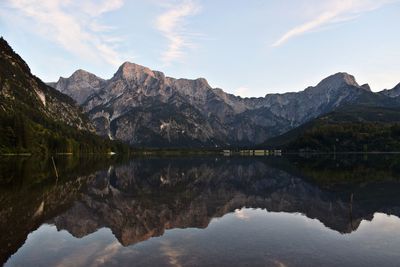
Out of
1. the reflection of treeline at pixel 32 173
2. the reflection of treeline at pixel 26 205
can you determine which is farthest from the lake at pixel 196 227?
the reflection of treeline at pixel 32 173

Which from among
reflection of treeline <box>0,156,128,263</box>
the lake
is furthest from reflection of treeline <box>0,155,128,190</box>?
the lake

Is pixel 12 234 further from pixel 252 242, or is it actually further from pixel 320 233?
pixel 320 233

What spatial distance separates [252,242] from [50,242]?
54.5 ft

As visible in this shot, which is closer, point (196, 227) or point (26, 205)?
point (196, 227)

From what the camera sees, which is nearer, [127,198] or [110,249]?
[110,249]

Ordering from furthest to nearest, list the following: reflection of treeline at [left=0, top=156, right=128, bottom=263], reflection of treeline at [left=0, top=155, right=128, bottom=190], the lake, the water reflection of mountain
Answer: reflection of treeline at [left=0, top=155, right=128, bottom=190] < the water reflection of mountain < reflection of treeline at [left=0, top=156, right=128, bottom=263] < the lake

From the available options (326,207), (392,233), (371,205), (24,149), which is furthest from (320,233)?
(24,149)

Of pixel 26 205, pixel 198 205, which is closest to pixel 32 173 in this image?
pixel 26 205

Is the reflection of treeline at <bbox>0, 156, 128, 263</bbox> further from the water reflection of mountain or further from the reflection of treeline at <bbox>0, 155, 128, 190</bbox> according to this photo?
the water reflection of mountain

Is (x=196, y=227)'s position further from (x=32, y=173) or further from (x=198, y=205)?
(x=32, y=173)

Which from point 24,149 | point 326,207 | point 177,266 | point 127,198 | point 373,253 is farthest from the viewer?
point 24,149

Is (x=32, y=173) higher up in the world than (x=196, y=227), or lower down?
higher up

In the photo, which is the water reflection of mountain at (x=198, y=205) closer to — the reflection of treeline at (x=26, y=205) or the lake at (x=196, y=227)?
the lake at (x=196, y=227)

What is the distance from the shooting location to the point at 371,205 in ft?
174
